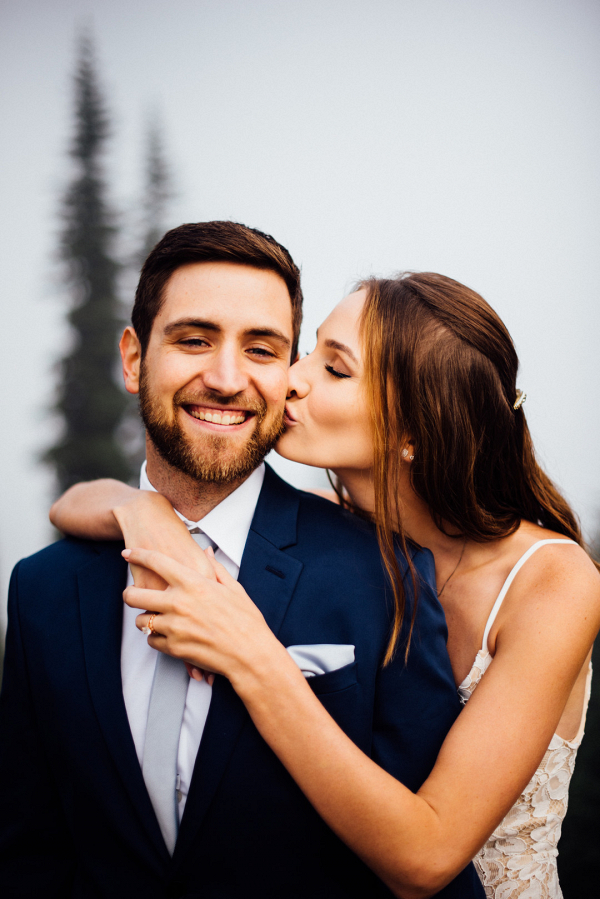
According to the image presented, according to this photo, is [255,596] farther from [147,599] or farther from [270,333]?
[270,333]

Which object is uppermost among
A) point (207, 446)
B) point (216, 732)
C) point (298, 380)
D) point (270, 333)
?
point (270, 333)

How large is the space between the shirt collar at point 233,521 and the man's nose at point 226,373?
0.33 meters

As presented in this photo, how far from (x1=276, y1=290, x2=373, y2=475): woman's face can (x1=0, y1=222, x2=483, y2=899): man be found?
18 centimetres

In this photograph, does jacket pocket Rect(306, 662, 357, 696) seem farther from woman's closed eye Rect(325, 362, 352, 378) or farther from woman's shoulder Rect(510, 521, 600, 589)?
woman's closed eye Rect(325, 362, 352, 378)

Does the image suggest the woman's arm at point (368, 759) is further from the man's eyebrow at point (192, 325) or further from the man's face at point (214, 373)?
the man's eyebrow at point (192, 325)

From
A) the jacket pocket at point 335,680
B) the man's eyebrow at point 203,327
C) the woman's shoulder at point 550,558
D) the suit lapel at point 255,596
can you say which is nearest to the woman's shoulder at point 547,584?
the woman's shoulder at point 550,558

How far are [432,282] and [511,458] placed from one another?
778mm

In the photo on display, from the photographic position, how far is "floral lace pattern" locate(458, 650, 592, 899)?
2129 mm

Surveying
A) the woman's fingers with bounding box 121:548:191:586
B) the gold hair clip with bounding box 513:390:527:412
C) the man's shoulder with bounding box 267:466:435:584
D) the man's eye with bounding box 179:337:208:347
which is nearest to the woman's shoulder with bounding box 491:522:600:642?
the man's shoulder with bounding box 267:466:435:584

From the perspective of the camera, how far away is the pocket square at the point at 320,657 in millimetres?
1511

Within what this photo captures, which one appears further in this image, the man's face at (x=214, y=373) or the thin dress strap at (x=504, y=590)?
the thin dress strap at (x=504, y=590)

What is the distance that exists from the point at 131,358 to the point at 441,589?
1.52 metres

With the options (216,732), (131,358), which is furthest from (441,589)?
(131,358)

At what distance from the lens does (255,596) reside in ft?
5.26
